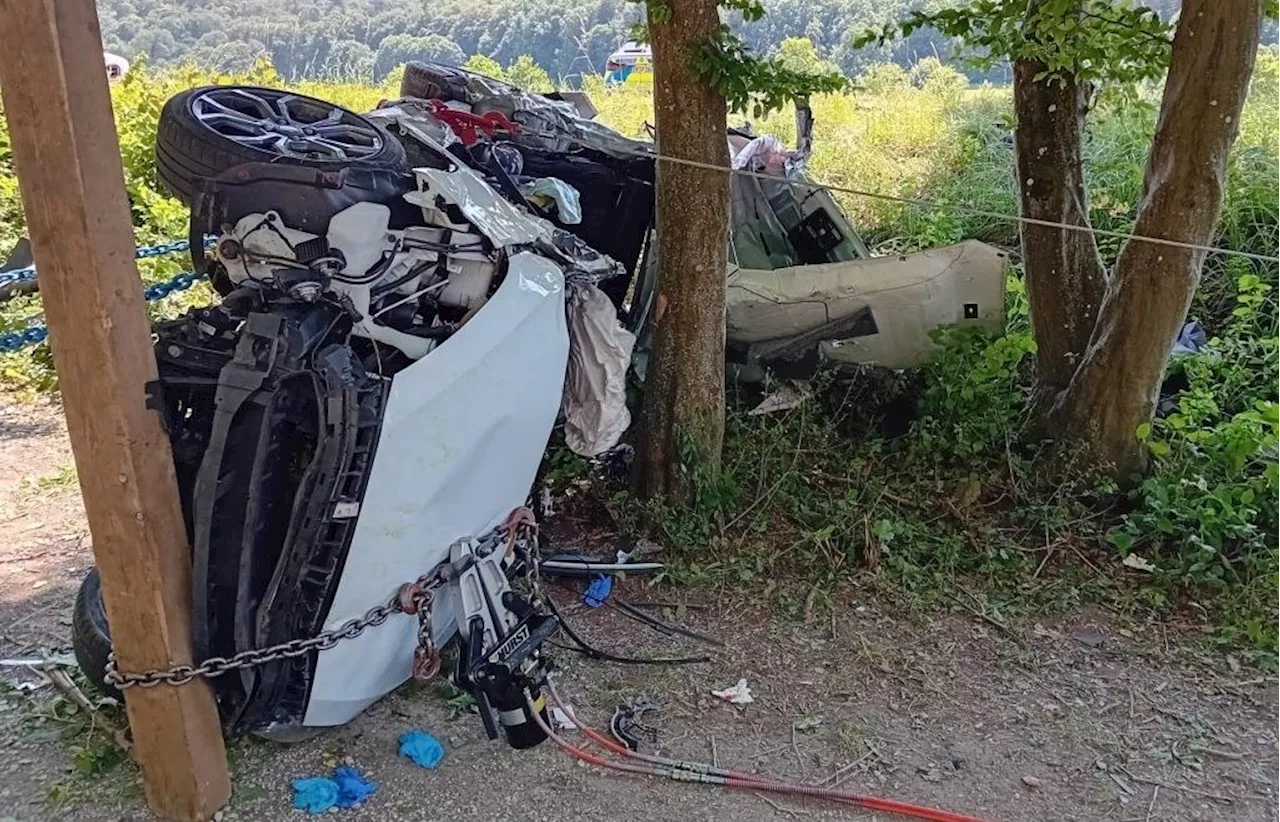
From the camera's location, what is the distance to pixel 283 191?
2801 mm

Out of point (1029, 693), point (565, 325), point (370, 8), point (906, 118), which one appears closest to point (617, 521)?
point (565, 325)

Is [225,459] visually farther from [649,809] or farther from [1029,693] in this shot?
[1029,693]

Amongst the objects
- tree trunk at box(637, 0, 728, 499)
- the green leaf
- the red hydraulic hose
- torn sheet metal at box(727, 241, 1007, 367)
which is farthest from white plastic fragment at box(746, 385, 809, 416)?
the red hydraulic hose

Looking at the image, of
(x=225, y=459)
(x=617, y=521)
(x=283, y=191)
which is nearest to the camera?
(x=225, y=459)

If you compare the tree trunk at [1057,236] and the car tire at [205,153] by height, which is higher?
the car tire at [205,153]

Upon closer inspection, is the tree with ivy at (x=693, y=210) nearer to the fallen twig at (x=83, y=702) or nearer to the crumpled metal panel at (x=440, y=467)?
the crumpled metal panel at (x=440, y=467)

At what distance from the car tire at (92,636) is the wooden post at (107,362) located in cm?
40

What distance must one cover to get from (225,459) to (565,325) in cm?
120

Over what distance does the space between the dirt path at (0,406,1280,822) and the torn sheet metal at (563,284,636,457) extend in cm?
63

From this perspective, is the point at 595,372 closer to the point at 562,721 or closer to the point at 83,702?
the point at 562,721

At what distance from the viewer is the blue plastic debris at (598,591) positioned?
3.74m

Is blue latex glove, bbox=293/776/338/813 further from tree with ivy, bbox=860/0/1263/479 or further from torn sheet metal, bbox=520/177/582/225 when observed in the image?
tree with ivy, bbox=860/0/1263/479

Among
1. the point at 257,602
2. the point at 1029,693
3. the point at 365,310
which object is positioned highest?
the point at 365,310

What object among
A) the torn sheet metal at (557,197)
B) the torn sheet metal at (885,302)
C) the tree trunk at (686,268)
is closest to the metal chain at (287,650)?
the tree trunk at (686,268)
